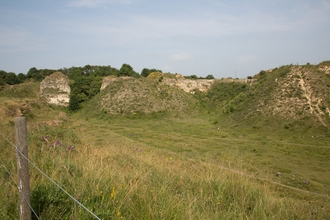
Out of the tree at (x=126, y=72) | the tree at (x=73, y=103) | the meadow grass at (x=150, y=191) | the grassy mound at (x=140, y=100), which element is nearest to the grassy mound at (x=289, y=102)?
the grassy mound at (x=140, y=100)

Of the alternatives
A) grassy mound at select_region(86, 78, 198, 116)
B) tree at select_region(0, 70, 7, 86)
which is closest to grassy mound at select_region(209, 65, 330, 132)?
grassy mound at select_region(86, 78, 198, 116)

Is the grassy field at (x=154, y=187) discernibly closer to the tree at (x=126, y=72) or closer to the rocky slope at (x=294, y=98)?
the rocky slope at (x=294, y=98)

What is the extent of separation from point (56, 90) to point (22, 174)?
3688cm

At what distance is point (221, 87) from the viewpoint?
38.3 metres

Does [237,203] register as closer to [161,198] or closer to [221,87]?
[161,198]

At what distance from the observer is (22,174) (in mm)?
3203

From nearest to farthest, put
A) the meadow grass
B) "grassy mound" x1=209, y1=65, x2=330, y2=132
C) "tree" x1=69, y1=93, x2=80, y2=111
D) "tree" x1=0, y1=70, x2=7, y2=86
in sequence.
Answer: the meadow grass, "grassy mound" x1=209, y1=65, x2=330, y2=132, "tree" x1=69, y1=93, x2=80, y2=111, "tree" x1=0, y1=70, x2=7, y2=86

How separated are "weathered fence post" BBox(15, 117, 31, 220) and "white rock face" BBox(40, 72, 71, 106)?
35.8m

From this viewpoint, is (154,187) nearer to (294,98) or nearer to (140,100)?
(294,98)

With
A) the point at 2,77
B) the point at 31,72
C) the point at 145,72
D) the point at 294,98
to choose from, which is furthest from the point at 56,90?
the point at 31,72

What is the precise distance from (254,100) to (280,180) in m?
16.6

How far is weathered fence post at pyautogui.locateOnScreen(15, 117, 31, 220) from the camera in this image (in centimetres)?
312

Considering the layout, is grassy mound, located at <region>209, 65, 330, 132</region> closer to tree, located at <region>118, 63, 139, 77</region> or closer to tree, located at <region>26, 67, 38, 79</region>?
tree, located at <region>118, 63, 139, 77</region>

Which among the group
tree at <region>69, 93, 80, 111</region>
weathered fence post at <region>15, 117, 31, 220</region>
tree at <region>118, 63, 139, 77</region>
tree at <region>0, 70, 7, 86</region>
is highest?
tree at <region>118, 63, 139, 77</region>
